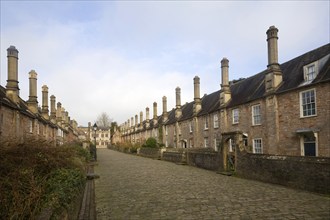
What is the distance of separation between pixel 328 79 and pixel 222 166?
8.64 meters

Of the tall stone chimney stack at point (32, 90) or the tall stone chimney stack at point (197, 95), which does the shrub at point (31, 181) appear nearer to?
the tall stone chimney stack at point (32, 90)

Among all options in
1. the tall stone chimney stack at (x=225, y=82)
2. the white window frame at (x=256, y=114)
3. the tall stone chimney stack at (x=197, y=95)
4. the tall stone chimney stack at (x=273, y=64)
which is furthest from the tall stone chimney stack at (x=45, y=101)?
the tall stone chimney stack at (x=273, y=64)

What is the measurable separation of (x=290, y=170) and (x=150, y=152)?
84.2 feet

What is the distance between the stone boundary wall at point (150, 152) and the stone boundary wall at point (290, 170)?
1845 cm

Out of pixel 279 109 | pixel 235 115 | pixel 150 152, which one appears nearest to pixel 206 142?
pixel 235 115

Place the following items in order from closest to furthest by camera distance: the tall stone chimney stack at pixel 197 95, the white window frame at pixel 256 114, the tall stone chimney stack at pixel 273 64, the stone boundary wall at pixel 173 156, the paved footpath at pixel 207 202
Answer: the paved footpath at pixel 207 202 < the tall stone chimney stack at pixel 273 64 < the white window frame at pixel 256 114 < the stone boundary wall at pixel 173 156 < the tall stone chimney stack at pixel 197 95

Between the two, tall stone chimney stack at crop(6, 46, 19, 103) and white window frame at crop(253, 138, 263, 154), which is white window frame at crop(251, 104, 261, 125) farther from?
Answer: tall stone chimney stack at crop(6, 46, 19, 103)

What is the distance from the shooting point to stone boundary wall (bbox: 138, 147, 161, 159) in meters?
33.2

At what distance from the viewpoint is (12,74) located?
21.2 meters

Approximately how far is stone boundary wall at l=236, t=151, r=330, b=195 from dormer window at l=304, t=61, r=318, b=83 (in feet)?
26.7

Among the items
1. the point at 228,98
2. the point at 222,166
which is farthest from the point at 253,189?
the point at 228,98

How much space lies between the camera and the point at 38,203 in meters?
5.10

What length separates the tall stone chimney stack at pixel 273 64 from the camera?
71.3 feet

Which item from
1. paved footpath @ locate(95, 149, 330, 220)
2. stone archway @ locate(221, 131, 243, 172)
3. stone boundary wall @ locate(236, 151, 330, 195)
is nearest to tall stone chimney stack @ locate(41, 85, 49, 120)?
paved footpath @ locate(95, 149, 330, 220)
